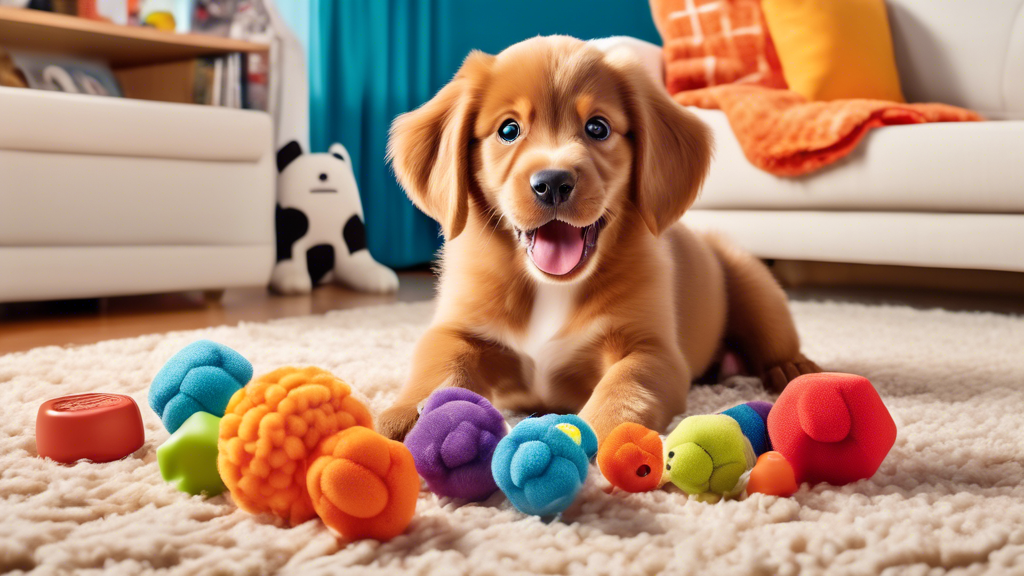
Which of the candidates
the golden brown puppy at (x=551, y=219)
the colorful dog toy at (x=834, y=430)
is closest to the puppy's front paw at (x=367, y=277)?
the golden brown puppy at (x=551, y=219)

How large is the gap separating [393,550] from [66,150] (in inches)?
85.4

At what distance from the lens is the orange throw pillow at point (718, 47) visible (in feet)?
11.0

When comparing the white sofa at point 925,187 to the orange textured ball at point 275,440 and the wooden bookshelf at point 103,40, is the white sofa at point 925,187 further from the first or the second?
the orange textured ball at point 275,440

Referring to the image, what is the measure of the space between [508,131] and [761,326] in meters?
0.72

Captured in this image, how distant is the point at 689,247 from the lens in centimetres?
166

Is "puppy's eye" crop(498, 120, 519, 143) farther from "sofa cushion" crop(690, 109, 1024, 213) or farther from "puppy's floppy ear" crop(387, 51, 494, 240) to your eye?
"sofa cushion" crop(690, 109, 1024, 213)

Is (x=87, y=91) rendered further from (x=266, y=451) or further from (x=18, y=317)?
(x=266, y=451)

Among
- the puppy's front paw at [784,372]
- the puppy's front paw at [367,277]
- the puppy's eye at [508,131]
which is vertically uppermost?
the puppy's eye at [508,131]

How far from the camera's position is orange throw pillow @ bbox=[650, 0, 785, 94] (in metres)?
3.36

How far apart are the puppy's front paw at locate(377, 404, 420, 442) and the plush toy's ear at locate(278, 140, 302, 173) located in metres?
2.59

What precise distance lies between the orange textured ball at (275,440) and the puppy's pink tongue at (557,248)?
0.50 m

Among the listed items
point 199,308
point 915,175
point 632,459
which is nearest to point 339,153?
point 199,308

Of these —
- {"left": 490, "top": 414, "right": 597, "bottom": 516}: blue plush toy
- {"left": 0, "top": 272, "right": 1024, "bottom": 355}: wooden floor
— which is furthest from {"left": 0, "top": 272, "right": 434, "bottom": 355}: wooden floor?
{"left": 490, "top": 414, "right": 597, "bottom": 516}: blue plush toy

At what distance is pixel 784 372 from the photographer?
5.18ft
